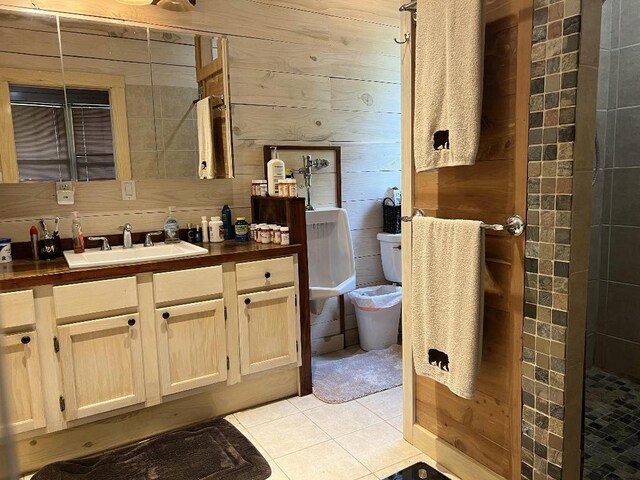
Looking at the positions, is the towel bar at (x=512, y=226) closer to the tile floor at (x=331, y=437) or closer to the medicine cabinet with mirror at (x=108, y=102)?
the tile floor at (x=331, y=437)

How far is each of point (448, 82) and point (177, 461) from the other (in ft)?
6.18

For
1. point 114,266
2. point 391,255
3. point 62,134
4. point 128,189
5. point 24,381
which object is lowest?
point 24,381

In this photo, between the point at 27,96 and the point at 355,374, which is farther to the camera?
the point at 355,374

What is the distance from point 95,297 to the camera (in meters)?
2.05

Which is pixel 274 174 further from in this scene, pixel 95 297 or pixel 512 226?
pixel 512 226

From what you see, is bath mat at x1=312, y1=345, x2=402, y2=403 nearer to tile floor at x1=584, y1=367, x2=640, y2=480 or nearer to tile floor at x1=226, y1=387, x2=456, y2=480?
tile floor at x1=226, y1=387, x2=456, y2=480

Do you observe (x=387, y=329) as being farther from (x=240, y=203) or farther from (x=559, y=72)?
(x=559, y=72)

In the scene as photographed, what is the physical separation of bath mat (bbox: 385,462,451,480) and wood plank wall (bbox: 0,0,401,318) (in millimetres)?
1459

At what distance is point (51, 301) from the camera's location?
1.98 m

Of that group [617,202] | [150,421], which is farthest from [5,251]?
[617,202]

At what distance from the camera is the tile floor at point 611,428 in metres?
1.91

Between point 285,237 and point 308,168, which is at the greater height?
point 308,168

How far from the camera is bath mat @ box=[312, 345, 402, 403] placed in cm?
271

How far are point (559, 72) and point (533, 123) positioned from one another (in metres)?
0.16
